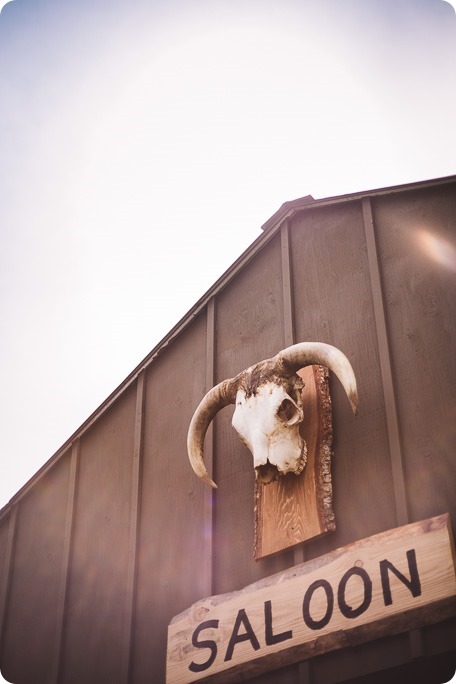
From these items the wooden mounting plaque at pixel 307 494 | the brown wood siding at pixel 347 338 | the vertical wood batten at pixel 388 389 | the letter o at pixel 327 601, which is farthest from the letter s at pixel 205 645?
the vertical wood batten at pixel 388 389

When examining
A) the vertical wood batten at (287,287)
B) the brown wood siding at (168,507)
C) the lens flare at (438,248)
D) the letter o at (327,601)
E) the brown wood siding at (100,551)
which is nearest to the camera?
the letter o at (327,601)

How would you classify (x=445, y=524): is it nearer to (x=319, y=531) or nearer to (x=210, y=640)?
(x=319, y=531)

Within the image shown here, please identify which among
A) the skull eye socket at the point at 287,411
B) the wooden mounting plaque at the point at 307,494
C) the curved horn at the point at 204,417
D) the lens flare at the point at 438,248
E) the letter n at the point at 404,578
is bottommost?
the letter n at the point at 404,578

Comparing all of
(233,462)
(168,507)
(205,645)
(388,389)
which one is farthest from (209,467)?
(388,389)

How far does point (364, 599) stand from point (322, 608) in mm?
379

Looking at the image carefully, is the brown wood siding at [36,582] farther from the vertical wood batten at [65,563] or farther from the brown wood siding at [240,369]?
the brown wood siding at [240,369]

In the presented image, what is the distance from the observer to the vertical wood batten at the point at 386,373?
21.4 ft

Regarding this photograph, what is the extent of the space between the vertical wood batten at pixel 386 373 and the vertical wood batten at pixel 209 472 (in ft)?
6.45

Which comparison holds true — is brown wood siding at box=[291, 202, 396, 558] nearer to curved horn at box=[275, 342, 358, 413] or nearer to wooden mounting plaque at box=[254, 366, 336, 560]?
wooden mounting plaque at box=[254, 366, 336, 560]

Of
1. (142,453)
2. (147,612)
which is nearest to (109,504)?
(142,453)

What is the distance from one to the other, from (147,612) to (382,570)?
2891mm

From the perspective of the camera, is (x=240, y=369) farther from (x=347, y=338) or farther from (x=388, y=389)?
(x=388, y=389)

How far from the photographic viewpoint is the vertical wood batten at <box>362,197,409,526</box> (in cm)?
654

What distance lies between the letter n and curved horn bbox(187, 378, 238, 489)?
6.13 feet
